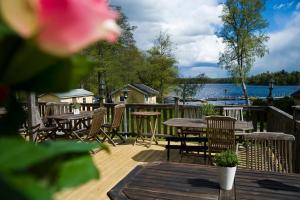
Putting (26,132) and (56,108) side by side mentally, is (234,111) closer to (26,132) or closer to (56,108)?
(56,108)

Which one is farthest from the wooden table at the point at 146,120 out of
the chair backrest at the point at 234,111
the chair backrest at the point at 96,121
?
the chair backrest at the point at 234,111

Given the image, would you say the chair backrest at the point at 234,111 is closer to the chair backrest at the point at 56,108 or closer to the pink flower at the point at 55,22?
the chair backrest at the point at 56,108

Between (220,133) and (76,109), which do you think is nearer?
(220,133)

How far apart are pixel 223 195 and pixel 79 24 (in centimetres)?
257

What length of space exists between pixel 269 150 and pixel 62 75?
160 inches

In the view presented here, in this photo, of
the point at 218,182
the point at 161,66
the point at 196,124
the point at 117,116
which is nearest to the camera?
the point at 218,182

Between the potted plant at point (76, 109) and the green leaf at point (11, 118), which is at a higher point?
the green leaf at point (11, 118)

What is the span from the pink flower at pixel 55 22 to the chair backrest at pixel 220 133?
17.0ft

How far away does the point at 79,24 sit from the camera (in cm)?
27

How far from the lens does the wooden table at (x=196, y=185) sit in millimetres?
2633

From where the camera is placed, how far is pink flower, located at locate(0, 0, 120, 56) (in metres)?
0.27

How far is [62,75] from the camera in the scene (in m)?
0.31

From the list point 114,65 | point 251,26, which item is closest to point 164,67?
point 114,65

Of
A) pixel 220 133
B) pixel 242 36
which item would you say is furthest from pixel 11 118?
pixel 242 36
